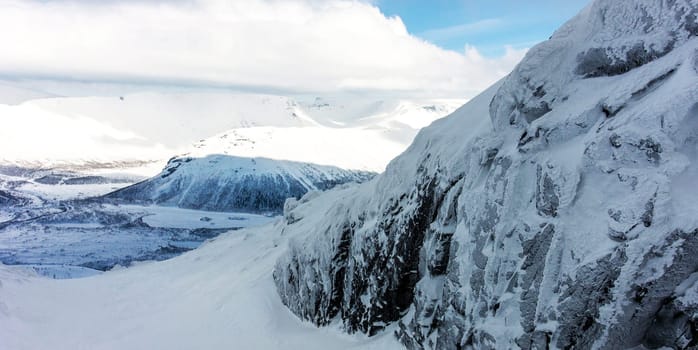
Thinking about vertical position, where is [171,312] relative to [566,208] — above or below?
below

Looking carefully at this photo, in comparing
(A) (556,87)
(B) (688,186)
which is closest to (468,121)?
(A) (556,87)

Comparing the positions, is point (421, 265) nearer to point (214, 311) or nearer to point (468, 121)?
point (468, 121)

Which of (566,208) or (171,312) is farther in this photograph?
(171,312)

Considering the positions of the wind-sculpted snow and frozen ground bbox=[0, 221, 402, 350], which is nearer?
the wind-sculpted snow

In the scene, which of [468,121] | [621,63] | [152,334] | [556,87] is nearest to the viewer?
[621,63]
